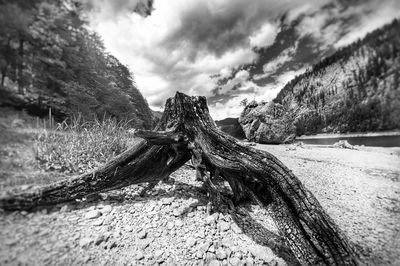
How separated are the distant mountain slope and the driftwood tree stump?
85 centimetres

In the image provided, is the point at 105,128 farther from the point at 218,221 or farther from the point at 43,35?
the point at 218,221

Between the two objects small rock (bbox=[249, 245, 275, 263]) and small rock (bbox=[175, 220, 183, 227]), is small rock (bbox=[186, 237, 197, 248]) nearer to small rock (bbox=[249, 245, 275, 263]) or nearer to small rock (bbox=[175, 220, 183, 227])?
small rock (bbox=[175, 220, 183, 227])

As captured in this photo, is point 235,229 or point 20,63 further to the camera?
point 235,229

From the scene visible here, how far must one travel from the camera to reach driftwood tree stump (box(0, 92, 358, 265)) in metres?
1.36

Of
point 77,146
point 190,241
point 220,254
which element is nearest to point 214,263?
point 220,254

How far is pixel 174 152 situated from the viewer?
2547 mm

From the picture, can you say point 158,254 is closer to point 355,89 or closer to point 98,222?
point 98,222

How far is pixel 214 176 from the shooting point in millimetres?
2355

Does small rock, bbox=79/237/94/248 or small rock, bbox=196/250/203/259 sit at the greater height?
small rock, bbox=79/237/94/248

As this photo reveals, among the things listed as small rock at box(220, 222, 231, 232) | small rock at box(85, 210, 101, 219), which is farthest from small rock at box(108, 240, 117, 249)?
small rock at box(220, 222, 231, 232)

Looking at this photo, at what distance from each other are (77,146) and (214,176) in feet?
8.79

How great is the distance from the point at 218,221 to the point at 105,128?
351 cm

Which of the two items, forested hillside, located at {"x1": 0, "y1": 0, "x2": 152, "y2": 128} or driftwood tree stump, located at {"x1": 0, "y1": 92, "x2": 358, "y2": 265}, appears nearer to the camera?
forested hillside, located at {"x1": 0, "y1": 0, "x2": 152, "y2": 128}

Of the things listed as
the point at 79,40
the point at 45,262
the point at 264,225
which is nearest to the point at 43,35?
the point at 79,40
